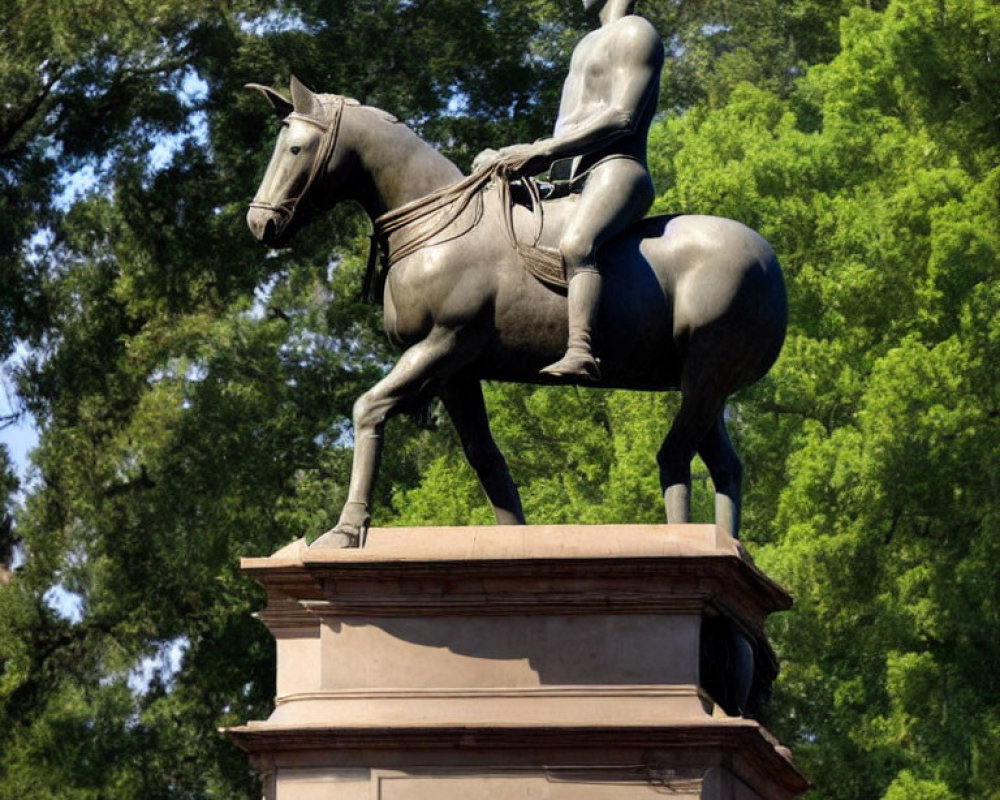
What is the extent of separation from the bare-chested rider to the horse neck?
0.86 ft

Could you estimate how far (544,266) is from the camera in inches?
524

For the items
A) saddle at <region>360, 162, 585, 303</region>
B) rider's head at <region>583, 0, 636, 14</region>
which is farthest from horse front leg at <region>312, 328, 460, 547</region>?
rider's head at <region>583, 0, 636, 14</region>

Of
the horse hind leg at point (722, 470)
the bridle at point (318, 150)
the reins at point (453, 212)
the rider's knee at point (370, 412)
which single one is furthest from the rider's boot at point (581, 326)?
the bridle at point (318, 150)

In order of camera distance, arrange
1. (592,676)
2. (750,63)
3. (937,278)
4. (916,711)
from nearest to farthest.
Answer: (592,676) → (916,711) → (937,278) → (750,63)

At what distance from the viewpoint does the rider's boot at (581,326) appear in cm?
1303

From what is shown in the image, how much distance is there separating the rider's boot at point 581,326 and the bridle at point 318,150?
54.1 inches

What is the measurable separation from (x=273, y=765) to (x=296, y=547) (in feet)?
4.18

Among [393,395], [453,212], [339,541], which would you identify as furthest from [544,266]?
[339,541]

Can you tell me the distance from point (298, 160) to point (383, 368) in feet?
62.3

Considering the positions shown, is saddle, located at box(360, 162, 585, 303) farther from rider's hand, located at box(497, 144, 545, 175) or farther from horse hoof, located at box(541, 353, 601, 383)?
horse hoof, located at box(541, 353, 601, 383)

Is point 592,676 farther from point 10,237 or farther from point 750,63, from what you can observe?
point 750,63

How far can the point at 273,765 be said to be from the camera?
1270cm

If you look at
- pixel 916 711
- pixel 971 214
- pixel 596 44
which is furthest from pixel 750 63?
pixel 596 44

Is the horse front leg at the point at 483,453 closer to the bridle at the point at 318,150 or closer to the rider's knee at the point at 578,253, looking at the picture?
the rider's knee at the point at 578,253
